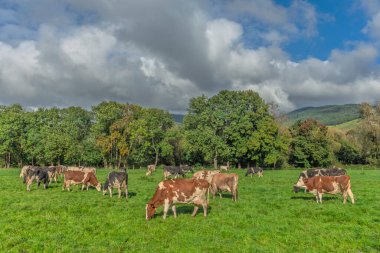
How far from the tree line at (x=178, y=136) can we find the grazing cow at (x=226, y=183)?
126 ft

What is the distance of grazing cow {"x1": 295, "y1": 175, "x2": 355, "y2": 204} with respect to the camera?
1795cm

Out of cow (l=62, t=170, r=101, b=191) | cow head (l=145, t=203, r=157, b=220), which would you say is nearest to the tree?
cow (l=62, t=170, r=101, b=191)

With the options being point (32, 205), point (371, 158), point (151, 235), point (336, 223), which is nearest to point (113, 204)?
point (32, 205)

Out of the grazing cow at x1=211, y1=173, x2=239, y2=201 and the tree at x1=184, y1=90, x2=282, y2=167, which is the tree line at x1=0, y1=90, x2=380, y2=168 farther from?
the grazing cow at x1=211, y1=173, x2=239, y2=201

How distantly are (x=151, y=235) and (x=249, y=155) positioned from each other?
5053 cm

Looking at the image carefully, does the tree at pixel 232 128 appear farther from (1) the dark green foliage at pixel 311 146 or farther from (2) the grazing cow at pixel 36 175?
(2) the grazing cow at pixel 36 175

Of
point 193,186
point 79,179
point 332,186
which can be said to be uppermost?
point 193,186

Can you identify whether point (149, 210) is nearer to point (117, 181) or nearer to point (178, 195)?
point (178, 195)

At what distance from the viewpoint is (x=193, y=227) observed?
1257cm

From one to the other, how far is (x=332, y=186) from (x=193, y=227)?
1094 centimetres

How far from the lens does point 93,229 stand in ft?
40.8

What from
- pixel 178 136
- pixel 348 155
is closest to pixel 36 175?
pixel 178 136

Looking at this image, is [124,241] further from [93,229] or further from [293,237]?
[293,237]

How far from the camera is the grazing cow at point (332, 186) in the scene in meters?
18.0
